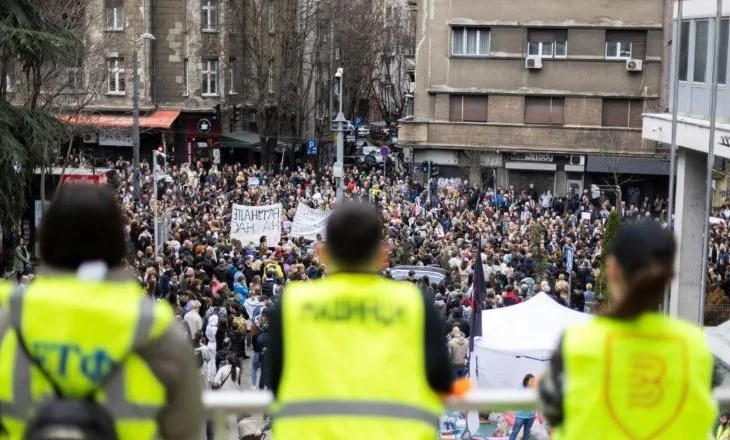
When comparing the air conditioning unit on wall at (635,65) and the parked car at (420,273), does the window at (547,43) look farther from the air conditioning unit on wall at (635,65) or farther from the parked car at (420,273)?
the parked car at (420,273)

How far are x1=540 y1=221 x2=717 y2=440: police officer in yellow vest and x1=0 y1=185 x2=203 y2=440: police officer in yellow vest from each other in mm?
1019

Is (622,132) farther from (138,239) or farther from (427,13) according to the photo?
(138,239)

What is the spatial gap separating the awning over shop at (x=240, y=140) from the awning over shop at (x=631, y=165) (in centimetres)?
1504

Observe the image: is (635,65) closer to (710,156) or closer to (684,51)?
(684,51)

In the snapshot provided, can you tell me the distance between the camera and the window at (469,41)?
156 ft

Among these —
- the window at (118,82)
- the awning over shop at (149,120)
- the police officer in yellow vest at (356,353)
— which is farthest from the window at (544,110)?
Result: the police officer in yellow vest at (356,353)

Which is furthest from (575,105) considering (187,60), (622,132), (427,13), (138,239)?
(138,239)

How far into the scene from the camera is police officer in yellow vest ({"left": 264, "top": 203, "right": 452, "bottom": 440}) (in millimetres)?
3252

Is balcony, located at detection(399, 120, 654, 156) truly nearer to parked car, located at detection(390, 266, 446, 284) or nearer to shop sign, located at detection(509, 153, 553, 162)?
shop sign, located at detection(509, 153, 553, 162)

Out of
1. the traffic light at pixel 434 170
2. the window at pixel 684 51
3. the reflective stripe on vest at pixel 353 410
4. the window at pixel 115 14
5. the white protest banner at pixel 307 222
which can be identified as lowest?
the white protest banner at pixel 307 222

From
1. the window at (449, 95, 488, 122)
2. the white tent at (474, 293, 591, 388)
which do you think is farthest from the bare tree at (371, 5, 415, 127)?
the white tent at (474, 293, 591, 388)

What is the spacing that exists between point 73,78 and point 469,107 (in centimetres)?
1992

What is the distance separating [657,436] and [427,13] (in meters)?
45.3

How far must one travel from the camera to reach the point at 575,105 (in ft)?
154
